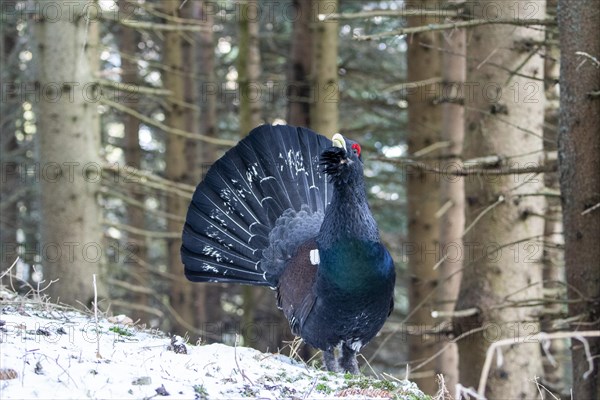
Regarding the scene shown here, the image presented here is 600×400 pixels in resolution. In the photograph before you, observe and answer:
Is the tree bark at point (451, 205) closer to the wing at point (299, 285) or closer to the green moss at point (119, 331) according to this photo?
the wing at point (299, 285)

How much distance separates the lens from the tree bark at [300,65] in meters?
10.8

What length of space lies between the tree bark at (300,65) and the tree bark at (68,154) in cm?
334

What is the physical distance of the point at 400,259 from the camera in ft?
50.2

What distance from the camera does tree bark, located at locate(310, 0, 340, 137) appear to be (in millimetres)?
10086

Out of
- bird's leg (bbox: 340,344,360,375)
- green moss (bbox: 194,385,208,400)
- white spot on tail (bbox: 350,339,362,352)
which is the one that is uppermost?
green moss (bbox: 194,385,208,400)

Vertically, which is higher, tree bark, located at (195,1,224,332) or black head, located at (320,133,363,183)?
tree bark, located at (195,1,224,332)

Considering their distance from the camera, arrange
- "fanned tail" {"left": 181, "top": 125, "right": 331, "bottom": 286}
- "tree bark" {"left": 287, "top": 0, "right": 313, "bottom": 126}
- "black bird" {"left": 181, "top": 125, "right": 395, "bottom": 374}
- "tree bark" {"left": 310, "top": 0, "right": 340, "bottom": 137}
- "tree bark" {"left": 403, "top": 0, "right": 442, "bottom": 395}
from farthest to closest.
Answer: "tree bark" {"left": 287, "top": 0, "right": 313, "bottom": 126}, "tree bark" {"left": 403, "top": 0, "right": 442, "bottom": 395}, "tree bark" {"left": 310, "top": 0, "right": 340, "bottom": 137}, "fanned tail" {"left": 181, "top": 125, "right": 331, "bottom": 286}, "black bird" {"left": 181, "top": 125, "right": 395, "bottom": 374}

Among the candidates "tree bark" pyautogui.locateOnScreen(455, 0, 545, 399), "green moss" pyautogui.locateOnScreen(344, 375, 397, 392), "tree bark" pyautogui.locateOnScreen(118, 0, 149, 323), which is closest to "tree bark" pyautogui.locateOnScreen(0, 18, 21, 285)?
"tree bark" pyautogui.locateOnScreen(118, 0, 149, 323)

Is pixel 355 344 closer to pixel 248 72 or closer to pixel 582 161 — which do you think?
pixel 582 161

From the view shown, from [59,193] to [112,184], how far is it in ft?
3.28

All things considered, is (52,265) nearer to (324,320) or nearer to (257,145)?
(257,145)

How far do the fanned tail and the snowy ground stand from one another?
5.46ft

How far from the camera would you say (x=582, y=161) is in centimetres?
551

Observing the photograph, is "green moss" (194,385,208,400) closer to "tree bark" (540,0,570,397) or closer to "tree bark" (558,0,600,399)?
"tree bark" (558,0,600,399)
